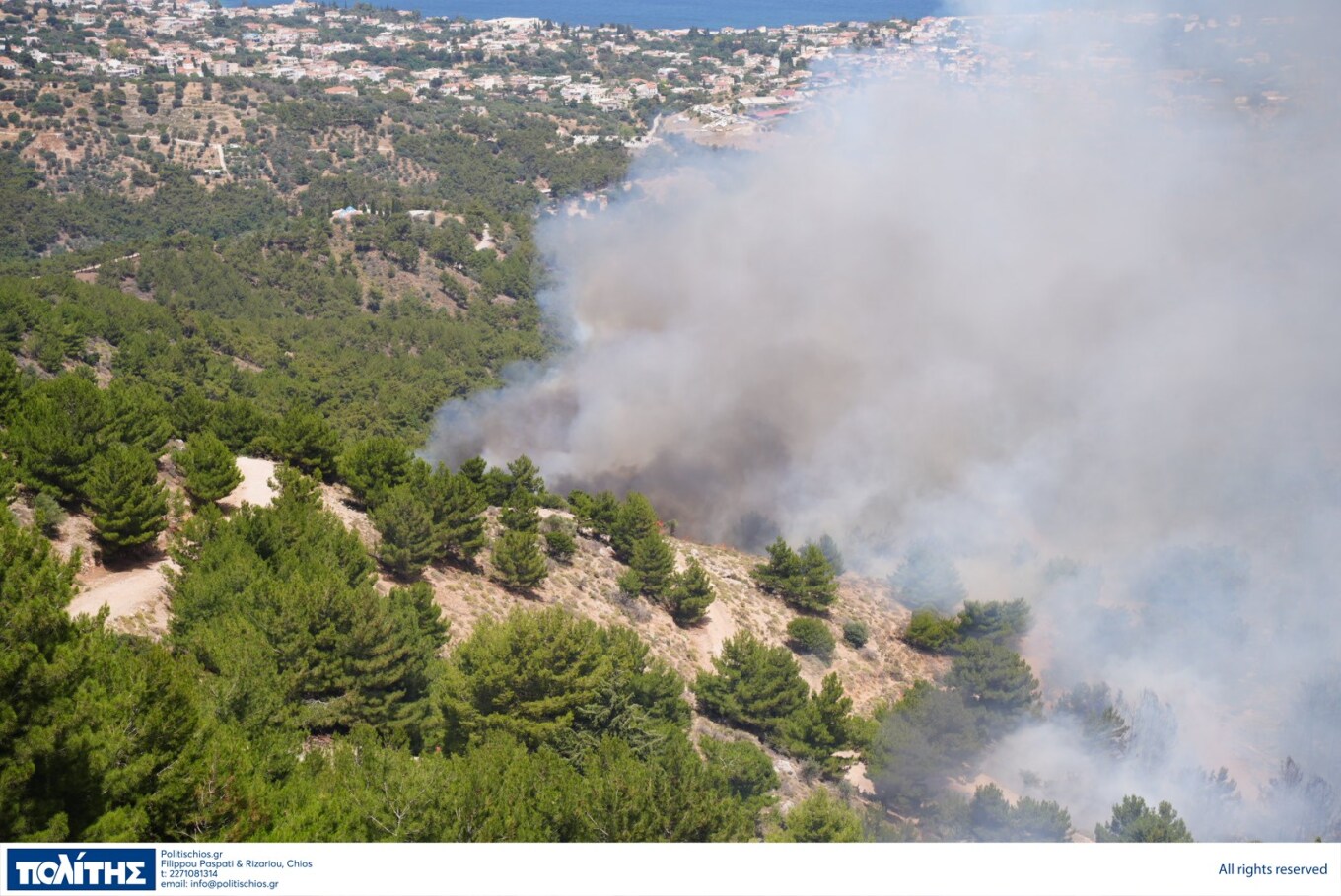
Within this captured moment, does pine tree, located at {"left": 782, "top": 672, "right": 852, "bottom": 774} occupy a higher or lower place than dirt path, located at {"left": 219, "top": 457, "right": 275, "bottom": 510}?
lower

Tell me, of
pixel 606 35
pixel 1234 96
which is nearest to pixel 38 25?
pixel 606 35

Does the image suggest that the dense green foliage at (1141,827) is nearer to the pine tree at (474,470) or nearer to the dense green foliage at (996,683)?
the dense green foliage at (996,683)

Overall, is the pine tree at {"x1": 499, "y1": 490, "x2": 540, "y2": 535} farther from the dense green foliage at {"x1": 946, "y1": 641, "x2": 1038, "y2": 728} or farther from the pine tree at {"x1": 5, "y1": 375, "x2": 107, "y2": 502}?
the dense green foliage at {"x1": 946, "y1": 641, "x2": 1038, "y2": 728}

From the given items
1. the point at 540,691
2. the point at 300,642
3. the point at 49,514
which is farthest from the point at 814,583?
the point at 49,514

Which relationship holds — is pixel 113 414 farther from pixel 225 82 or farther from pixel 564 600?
pixel 225 82

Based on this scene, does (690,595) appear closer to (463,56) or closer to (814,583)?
(814,583)

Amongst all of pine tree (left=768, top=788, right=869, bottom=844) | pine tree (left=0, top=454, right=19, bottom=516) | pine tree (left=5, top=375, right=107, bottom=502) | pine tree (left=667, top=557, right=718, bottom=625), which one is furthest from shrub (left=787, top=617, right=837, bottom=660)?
pine tree (left=0, top=454, right=19, bottom=516)

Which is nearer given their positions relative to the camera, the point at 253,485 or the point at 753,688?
the point at 753,688
